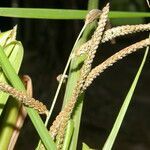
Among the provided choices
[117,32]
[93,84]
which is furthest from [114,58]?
[93,84]

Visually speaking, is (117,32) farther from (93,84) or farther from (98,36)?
(93,84)

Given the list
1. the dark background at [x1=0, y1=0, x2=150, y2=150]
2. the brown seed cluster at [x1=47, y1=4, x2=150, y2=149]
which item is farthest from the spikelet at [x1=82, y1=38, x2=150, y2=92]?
the dark background at [x1=0, y1=0, x2=150, y2=150]

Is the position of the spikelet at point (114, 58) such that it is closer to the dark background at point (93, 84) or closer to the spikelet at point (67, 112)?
the spikelet at point (67, 112)

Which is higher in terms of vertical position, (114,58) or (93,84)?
(93,84)

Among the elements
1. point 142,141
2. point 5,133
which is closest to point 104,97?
point 142,141

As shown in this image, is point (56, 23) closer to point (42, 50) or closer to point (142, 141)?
point (42, 50)

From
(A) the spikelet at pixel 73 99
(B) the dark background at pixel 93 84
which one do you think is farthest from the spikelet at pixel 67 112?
(B) the dark background at pixel 93 84

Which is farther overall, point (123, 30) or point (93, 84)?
point (93, 84)

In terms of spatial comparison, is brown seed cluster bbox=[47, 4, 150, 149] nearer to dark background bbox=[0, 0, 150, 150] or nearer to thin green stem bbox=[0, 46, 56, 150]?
thin green stem bbox=[0, 46, 56, 150]
